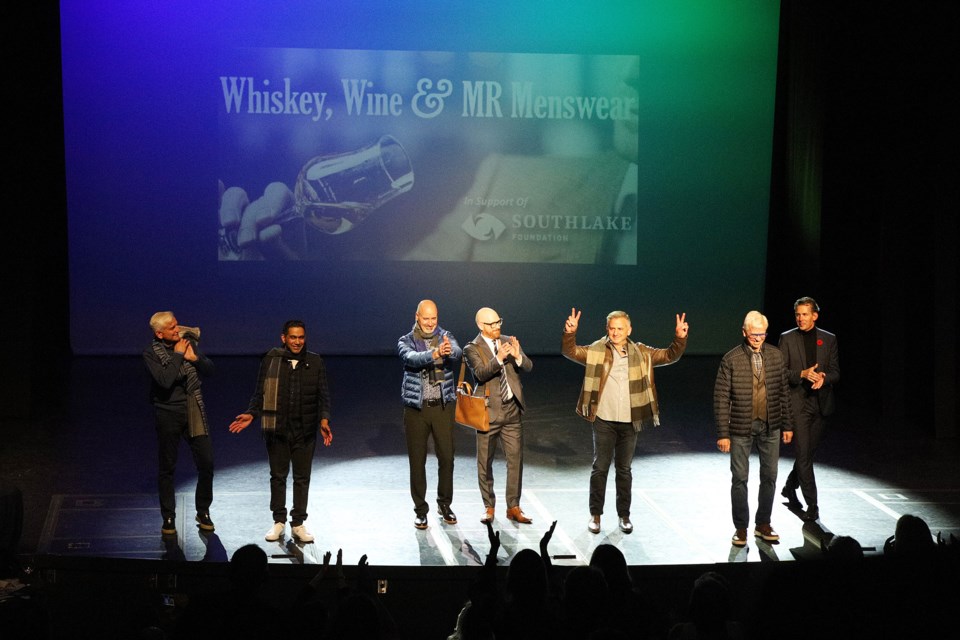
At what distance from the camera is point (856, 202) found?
524 inches

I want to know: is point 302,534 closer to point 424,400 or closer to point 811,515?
point 424,400

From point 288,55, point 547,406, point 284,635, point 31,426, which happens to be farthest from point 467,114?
point 284,635

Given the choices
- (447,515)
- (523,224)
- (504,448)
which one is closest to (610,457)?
(504,448)

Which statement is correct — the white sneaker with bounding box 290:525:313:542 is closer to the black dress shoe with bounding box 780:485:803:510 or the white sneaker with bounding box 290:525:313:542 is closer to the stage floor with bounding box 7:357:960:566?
the stage floor with bounding box 7:357:960:566

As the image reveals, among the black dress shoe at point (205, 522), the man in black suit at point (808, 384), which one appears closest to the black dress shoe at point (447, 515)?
the black dress shoe at point (205, 522)

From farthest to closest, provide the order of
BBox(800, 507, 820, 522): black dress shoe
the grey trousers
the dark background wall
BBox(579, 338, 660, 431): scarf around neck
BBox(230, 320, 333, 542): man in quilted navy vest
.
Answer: the dark background wall
BBox(800, 507, 820, 522): black dress shoe
the grey trousers
BBox(579, 338, 660, 431): scarf around neck
BBox(230, 320, 333, 542): man in quilted navy vest

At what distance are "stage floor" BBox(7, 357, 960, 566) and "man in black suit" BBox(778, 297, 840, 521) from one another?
35 centimetres

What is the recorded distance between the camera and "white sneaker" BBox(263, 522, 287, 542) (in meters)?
7.39

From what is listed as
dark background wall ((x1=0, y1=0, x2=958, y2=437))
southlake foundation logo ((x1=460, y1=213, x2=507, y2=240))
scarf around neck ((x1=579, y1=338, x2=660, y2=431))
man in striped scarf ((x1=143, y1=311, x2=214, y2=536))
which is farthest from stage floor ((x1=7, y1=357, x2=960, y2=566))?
southlake foundation logo ((x1=460, y1=213, x2=507, y2=240))

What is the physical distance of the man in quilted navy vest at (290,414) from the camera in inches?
288

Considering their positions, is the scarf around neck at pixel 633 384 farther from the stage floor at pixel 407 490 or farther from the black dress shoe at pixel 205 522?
the black dress shoe at pixel 205 522

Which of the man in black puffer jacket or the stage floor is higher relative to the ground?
the man in black puffer jacket

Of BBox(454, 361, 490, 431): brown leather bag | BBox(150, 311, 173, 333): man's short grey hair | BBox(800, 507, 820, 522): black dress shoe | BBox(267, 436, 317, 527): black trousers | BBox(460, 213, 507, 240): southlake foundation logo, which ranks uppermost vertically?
BBox(460, 213, 507, 240): southlake foundation logo

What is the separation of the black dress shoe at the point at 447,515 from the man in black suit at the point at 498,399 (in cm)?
21
